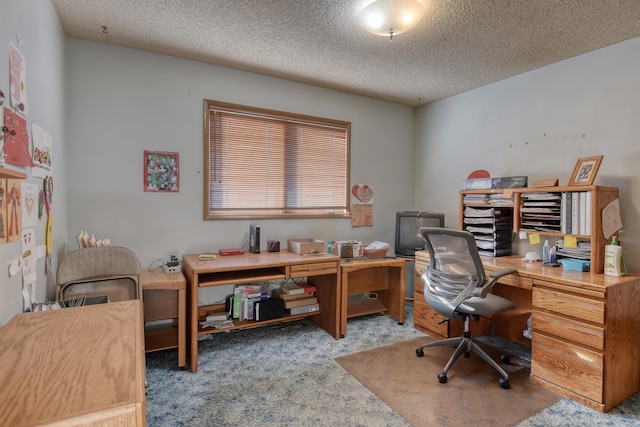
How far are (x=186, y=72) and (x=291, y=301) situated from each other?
2263 mm

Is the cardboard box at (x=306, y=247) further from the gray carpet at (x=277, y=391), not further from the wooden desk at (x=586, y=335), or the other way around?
the wooden desk at (x=586, y=335)

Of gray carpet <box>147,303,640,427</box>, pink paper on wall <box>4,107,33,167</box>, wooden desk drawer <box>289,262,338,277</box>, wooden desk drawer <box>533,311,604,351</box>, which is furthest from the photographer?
wooden desk drawer <box>289,262,338,277</box>

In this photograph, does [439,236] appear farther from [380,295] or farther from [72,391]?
[72,391]

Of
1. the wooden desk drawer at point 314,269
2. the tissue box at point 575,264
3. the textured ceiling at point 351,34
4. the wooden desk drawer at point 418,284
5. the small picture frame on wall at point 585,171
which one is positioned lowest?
the wooden desk drawer at point 418,284

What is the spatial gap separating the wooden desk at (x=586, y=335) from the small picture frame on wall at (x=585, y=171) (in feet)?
2.28

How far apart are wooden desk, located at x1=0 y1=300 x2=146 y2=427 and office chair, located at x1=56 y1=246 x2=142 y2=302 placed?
83 centimetres

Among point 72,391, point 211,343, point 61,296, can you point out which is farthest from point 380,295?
point 72,391

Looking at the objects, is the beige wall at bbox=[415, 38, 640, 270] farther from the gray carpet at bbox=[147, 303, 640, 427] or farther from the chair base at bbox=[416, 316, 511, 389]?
the gray carpet at bbox=[147, 303, 640, 427]

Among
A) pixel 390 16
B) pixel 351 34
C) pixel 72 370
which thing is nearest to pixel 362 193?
pixel 351 34

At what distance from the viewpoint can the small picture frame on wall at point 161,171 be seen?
2.87 meters

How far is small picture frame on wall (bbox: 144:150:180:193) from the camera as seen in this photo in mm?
2865

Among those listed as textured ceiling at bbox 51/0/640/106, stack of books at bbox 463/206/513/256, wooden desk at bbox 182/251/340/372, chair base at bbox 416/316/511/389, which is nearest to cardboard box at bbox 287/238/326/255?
wooden desk at bbox 182/251/340/372

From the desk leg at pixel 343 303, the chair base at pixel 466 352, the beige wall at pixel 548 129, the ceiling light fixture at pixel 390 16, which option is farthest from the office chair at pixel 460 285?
the ceiling light fixture at pixel 390 16

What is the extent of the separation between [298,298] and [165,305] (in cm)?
113
